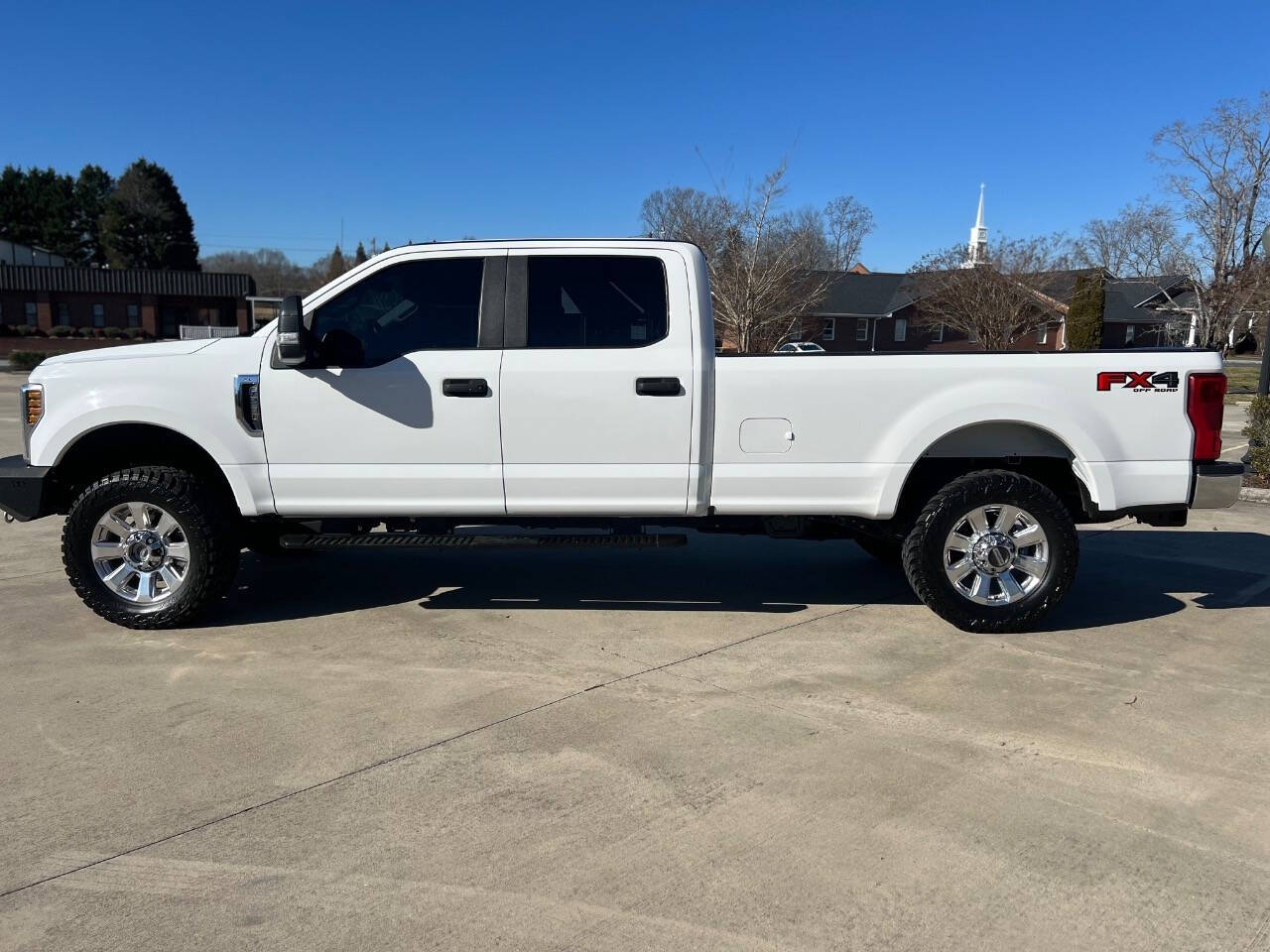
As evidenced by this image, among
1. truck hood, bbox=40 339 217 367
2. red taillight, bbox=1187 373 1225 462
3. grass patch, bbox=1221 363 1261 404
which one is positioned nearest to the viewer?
red taillight, bbox=1187 373 1225 462

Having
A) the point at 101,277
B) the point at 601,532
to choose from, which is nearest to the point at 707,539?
the point at 601,532

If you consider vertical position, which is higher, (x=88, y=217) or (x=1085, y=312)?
(x=88, y=217)

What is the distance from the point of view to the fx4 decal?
505 cm

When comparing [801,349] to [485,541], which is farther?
[801,349]

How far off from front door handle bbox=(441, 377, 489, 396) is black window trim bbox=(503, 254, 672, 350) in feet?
0.84

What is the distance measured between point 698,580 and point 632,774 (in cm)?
294

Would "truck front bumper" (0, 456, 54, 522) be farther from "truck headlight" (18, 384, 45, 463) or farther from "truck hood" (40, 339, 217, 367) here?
"truck hood" (40, 339, 217, 367)

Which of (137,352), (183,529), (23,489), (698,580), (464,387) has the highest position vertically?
(137,352)

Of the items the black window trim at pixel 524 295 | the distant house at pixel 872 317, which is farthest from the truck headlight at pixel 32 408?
the distant house at pixel 872 317

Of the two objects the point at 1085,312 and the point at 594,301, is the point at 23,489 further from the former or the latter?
the point at 1085,312

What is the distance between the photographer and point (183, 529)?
521cm

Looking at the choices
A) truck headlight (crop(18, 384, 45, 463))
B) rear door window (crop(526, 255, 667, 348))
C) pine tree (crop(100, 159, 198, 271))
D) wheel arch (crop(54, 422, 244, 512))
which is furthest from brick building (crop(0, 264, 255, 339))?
rear door window (crop(526, 255, 667, 348))

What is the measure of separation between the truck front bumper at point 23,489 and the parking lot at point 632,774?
0.71 meters

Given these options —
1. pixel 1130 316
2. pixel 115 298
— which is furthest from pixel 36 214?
pixel 1130 316
